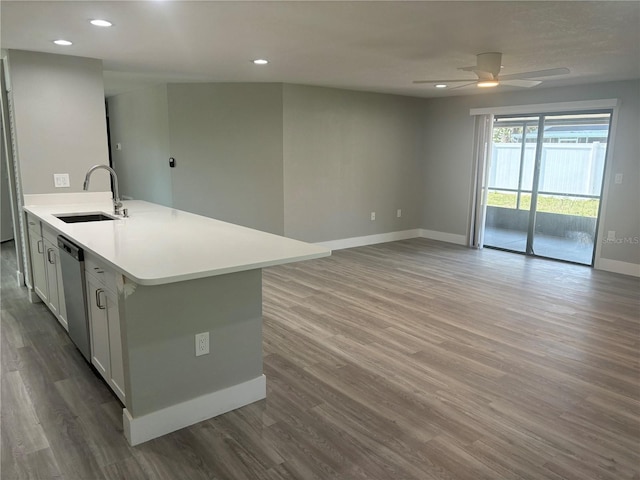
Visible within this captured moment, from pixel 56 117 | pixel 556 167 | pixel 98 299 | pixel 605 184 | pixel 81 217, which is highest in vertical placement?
pixel 56 117

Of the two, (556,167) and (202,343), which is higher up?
(556,167)

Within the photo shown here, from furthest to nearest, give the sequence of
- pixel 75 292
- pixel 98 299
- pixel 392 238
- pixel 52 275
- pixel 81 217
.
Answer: pixel 392 238 → pixel 81 217 → pixel 52 275 → pixel 75 292 → pixel 98 299

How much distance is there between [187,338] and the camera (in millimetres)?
2295

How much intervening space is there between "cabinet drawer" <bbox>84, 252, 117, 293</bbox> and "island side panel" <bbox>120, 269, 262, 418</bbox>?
23 cm

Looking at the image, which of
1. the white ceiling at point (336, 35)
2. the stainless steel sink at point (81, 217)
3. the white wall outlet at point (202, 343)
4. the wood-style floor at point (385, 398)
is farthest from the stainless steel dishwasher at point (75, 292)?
the white ceiling at point (336, 35)

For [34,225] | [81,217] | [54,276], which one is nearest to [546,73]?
[81,217]

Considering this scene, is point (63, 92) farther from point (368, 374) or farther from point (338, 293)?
point (368, 374)

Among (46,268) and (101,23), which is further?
(46,268)

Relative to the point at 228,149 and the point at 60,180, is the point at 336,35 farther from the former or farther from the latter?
the point at 228,149

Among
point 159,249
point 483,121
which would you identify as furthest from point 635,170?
point 159,249

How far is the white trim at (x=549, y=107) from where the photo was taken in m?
5.43

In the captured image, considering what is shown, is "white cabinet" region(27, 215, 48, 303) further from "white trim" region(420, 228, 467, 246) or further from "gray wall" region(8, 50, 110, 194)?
"white trim" region(420, 228, 467, 246)

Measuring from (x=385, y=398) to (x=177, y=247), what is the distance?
1.49 meters

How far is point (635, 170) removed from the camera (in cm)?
535
